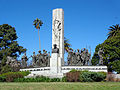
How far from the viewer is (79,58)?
32000mm

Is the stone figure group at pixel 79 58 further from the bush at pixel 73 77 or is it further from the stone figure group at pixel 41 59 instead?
the bush at pixel 73 77

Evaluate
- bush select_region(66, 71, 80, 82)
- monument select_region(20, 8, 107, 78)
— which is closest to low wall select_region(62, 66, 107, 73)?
monument select_region(20, 8, 107, 78)

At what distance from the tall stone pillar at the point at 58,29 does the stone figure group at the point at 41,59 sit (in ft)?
8.17

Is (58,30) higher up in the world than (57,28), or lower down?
lower down

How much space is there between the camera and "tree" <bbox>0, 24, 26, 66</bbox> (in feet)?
147

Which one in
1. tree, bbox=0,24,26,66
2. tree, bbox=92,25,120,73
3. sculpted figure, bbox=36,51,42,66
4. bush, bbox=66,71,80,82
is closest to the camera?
bush, bbox=66,71,80,82

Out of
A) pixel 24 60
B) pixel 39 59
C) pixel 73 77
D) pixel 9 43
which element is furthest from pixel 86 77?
pixel 9 43

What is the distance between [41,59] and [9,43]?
49.9 feet

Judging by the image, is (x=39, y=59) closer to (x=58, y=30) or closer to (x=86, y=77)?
(x=58, y=30)

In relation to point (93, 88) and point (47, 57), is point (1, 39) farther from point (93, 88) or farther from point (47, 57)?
point (93, 88)

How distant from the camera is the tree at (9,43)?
147 ft

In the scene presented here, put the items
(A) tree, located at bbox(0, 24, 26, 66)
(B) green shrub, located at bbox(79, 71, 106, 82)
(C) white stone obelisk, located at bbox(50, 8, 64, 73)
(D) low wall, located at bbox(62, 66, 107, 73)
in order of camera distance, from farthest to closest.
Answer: (A) tree, located at bbox(0, 24, 26, 66) → (C) white stone obelisk, located at bbox(50, 8, 64, 73) → (D) low wall, located at bbox(62, 66, 107, 73) → (B) green shrub, located at bbox(79, 71, 106, 82)

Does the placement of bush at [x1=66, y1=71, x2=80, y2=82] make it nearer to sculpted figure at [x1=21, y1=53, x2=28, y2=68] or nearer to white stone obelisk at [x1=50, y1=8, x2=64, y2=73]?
white stone obelisk at [x1=50, y1=8, x2=64, y2=73]

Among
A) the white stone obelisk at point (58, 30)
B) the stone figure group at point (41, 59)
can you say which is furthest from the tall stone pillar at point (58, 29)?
the stone figure group at point (41, 59)
